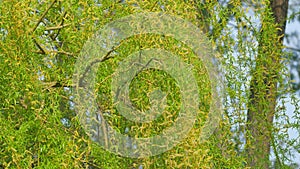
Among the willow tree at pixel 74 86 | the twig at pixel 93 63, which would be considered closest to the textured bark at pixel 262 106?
the willow tree at pixel 74 86

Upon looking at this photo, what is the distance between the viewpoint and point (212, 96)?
11.2ft

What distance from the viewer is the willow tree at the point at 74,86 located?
305 centimetres

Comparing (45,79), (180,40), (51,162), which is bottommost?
(51,162)

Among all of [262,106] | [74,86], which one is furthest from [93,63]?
[262,106]

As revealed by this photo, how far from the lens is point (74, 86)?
10.4ft

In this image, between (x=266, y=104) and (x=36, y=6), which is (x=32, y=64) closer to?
(x=36, y=6)

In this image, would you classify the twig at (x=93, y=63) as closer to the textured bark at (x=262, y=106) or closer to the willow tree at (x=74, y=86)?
the willow tree at (x=74, y=86)

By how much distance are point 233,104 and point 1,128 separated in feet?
4.84

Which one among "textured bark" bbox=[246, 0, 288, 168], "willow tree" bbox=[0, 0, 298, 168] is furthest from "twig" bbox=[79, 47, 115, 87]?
"textured bark" bbox=[246, 0, 288, 168]

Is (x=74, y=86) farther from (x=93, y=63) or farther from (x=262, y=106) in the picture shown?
(x=262, y=106)

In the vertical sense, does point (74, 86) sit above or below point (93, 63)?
below

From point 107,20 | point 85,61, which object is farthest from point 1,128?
point 107,20

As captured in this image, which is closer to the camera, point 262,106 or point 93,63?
point 93,63

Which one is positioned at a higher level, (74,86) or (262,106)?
(262,106)
